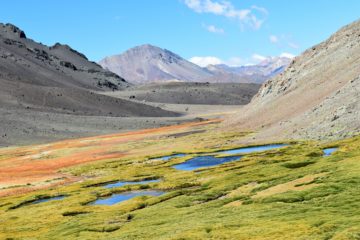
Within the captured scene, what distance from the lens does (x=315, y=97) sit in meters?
120

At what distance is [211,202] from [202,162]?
134ft

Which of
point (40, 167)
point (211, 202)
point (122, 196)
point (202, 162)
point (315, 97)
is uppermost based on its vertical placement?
point (315, 97)

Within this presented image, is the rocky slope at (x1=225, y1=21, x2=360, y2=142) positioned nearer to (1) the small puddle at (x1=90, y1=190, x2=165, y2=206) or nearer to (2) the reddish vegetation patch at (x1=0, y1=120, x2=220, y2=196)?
(1) the small puddle at (x1=90, y1=190, x2=165, y2=206)

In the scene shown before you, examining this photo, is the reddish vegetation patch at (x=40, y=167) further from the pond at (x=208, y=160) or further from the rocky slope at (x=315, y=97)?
the rocky slope at (x=315, y=97)

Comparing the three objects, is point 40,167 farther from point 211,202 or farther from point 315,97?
point 211,202

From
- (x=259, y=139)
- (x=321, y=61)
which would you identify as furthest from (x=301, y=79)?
(x=259, y=139)

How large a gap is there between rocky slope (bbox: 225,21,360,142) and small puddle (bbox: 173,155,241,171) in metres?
16.3

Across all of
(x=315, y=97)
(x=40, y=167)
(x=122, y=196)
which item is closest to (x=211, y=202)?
(x=122, y=196)

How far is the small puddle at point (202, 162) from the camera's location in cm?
8300

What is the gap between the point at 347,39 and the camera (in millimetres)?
138000

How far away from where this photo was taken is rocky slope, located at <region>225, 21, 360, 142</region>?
293 ft

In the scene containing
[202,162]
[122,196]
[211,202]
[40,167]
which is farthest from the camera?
[40,167]

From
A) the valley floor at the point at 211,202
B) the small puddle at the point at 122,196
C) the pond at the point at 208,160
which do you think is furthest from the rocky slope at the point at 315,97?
the small puddle at the point at 122,196

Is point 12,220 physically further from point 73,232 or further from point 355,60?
point 355,60
